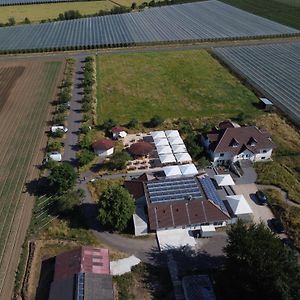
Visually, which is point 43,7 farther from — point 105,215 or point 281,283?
point 281,283

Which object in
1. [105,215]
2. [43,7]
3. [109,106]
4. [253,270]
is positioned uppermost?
[253,270]

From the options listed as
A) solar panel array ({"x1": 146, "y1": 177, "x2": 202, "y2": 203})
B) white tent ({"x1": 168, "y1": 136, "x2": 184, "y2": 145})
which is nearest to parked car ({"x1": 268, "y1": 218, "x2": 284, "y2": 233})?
solar panel array ({"x1": 146, "y1": 177, "x2": 202, "y2": 203})

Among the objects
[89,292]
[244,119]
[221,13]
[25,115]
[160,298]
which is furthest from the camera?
[221,13]

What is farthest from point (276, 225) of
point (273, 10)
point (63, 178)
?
point (273, 10)

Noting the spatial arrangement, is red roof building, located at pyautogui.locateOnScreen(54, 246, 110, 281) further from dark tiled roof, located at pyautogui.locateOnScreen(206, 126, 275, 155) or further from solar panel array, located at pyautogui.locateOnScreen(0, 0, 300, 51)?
solar panel array, located at pyautogui.locateOnScreen(0, 0, 300, 51)

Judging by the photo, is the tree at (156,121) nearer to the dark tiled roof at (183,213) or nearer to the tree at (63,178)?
the tree at (63,178)

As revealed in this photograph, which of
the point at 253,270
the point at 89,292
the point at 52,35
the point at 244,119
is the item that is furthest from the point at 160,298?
the point at 52,35

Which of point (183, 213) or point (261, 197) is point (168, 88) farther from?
point (183, 213)

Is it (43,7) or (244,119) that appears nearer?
(244,119)
